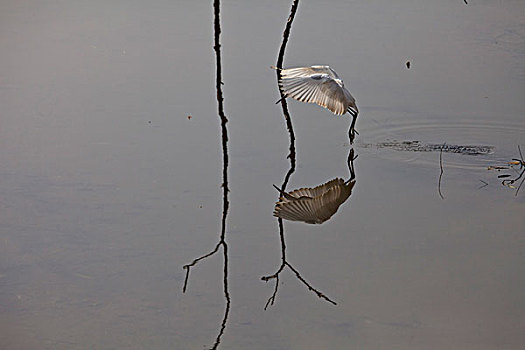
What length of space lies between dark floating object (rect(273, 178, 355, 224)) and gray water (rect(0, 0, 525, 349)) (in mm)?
42

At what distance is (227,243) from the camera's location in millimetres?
2883

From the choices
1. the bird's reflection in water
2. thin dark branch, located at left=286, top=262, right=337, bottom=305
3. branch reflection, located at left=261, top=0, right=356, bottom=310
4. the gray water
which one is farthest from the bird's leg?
thin dark branch, located at left=286, top=262, right=337, bottom=305

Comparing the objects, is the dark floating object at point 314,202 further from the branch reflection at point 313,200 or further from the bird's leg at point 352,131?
the bird's leg at point 352,131

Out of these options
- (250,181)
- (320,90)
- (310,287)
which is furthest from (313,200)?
(310,287)

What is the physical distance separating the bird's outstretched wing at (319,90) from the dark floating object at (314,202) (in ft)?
1.03

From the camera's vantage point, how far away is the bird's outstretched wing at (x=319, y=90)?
344cm

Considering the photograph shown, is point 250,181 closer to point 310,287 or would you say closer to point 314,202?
point 314,202

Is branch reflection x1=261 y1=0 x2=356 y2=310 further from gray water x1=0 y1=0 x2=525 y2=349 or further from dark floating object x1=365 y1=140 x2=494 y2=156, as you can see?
dark floating object x1=365 y1=140 x2=494 y2=156

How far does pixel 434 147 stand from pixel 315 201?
0.70m

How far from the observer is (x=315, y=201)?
10.6ft

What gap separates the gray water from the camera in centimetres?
248

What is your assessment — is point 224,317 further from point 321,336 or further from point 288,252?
Result: point 288,252

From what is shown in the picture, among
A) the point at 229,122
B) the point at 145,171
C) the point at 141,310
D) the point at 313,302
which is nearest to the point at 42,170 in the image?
the point at 145,171

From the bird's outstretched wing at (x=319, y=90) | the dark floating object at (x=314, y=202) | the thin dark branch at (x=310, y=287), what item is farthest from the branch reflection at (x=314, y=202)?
the bird's outstretched wing at (x=319, y=90)
